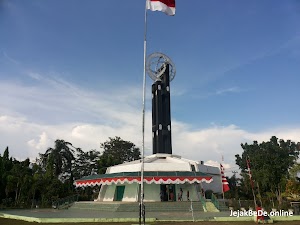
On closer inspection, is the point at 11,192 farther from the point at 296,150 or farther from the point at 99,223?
the point at 296,150

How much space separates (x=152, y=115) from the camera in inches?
1550

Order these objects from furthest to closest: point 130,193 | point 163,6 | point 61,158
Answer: point 61,158, point 130,193, point 163,6

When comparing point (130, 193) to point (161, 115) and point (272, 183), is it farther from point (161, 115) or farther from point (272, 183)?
point (272, 183)

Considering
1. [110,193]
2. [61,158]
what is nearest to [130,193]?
[110,193]

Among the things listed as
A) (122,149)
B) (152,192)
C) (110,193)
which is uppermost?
(122,149)

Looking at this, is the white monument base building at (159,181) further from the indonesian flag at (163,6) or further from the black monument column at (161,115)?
the indonesian flag at (163,6)

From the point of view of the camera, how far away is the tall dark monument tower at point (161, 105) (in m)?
37.6

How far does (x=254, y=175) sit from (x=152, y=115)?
15.1 metres

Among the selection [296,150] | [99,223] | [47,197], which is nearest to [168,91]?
[47,197]

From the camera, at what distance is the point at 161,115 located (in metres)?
37.9

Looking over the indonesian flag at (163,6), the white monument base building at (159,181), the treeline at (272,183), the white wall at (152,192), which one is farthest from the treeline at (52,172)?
the indonesian flag at (163,6)

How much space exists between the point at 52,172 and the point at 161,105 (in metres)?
19.6

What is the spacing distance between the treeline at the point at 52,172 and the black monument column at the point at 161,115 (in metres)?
14.6

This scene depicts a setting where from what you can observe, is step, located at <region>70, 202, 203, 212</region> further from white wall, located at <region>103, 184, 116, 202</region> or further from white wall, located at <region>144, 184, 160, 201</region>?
white wall, located at <region>103, 184, 116, 202</region>
